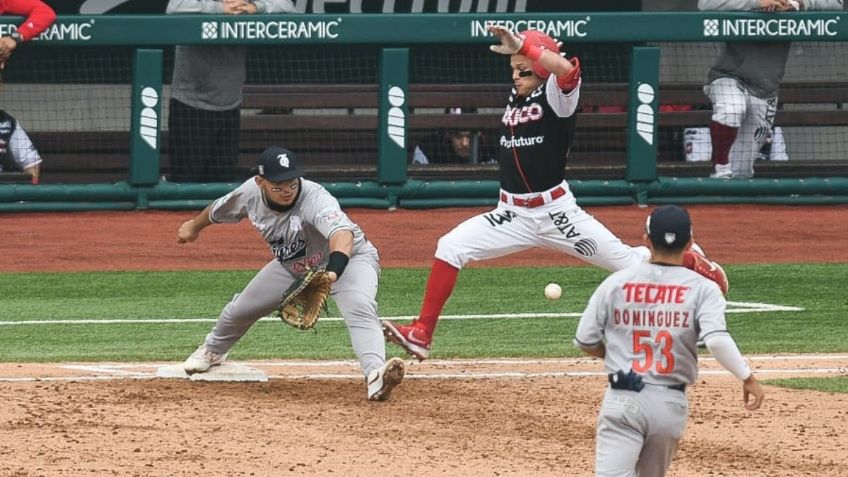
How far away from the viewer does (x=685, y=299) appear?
16.0 ft

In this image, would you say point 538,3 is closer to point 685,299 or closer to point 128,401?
point 128,401

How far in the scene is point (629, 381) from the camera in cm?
485

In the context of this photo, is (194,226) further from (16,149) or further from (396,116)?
(16,149)

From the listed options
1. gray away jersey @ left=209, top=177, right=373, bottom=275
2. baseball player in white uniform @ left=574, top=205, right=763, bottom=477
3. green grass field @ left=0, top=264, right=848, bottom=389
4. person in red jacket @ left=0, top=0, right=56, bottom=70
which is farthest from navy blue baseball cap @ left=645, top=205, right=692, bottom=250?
person in red jacket @ left=0, top=0, right=56, bottom=70

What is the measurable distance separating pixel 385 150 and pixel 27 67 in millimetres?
3820

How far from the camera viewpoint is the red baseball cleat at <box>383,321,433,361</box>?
765 centimetres

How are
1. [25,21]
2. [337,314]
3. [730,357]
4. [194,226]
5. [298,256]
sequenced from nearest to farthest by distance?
[730,357] → [298,256] → [194,226] → [337,314] → [25,21]

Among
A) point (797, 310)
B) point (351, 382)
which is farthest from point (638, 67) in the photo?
point (351, 382)

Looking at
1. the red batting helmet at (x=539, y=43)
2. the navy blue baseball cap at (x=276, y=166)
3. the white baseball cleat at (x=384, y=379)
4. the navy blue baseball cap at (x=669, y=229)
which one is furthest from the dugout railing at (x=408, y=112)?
the navy blue baseball cap at (x=669, y=229)

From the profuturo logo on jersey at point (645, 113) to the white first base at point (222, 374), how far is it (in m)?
6.48

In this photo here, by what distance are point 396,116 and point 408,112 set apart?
20 cm

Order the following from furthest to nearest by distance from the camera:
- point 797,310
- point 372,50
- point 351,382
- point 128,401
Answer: point 372,50 → point 797,310 → point 351,382 → point 128,401

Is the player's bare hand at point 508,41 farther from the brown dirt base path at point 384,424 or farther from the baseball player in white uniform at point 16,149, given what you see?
the baseball player in white uniform at point 16,149

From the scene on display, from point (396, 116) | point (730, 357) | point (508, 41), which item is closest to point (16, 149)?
point (396, 116)
